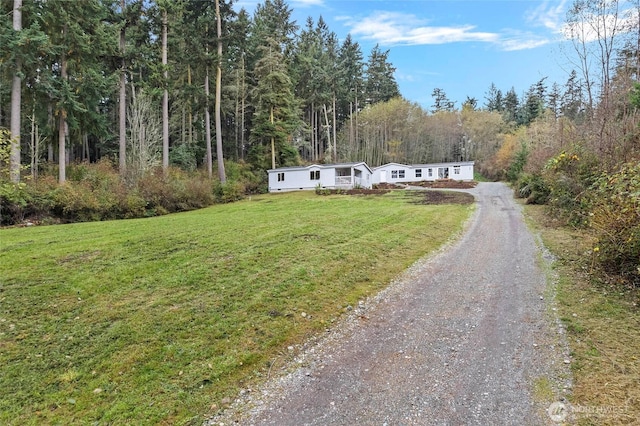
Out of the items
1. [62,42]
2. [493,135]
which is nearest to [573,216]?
[62,42]

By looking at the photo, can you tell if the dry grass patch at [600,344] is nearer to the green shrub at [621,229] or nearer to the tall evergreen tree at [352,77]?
the green shrub at [621,229]

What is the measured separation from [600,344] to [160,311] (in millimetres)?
5744

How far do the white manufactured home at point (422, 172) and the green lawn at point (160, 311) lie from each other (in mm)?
34015

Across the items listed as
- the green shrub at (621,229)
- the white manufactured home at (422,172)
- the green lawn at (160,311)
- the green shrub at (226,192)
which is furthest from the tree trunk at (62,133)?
the white manufactured home at (422,172)

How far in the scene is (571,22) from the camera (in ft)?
40.7

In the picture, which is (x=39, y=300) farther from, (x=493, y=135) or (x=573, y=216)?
(x=493, y=135)

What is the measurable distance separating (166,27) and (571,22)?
22661 millimetres

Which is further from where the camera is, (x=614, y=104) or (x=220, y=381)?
(x=614, y=104)

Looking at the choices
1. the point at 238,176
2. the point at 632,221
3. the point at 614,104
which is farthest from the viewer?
the point at 238,176

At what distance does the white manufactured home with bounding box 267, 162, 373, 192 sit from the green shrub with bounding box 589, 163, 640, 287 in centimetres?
2679

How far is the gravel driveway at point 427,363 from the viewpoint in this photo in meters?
3.03

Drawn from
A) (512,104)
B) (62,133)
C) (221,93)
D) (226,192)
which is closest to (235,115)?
(221,93)

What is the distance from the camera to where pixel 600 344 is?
4.05 metres

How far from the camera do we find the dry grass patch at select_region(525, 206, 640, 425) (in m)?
2.96
